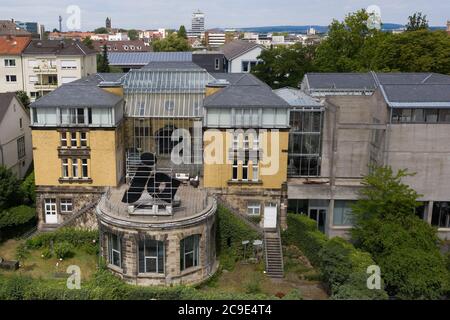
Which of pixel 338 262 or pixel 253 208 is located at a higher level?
pixel 253 208

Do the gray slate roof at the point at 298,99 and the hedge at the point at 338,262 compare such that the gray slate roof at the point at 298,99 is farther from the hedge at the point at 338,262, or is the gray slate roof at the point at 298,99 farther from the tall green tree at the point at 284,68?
the tall green tree at the point at 284,68

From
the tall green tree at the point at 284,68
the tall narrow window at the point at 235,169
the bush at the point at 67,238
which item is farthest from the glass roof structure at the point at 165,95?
the tall green tree at the point at 284,68

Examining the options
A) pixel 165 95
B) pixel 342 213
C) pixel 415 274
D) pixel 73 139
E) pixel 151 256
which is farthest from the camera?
pixel 165 95

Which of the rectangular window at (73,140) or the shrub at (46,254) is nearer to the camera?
the shrub at (46,254)

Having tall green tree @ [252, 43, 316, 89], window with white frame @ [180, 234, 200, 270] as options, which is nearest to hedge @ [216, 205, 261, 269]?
window with white frame @ [180, 234, 200, 270]

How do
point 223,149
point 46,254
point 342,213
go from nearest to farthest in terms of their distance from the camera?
1. point 46,254
2. point 223,149
3. point 342,213

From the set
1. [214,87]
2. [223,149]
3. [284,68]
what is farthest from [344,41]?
[223,149]

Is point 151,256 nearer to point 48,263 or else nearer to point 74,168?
point 48,263
